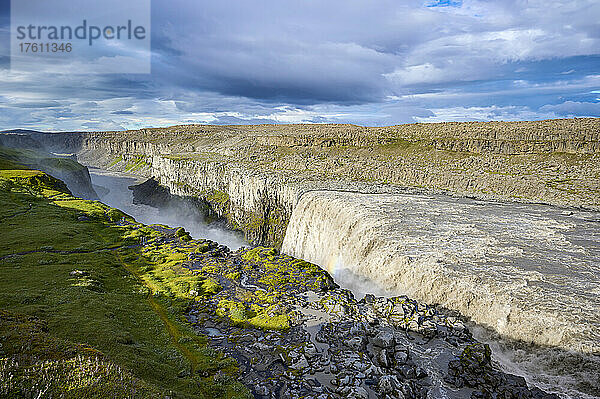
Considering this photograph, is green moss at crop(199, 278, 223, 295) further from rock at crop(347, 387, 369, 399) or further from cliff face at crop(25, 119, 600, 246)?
cliff face at crop(25, 119, 600, 246)

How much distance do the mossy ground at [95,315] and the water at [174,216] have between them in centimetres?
2665

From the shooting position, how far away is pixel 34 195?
262 feet

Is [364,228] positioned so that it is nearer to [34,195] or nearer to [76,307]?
[76,307]

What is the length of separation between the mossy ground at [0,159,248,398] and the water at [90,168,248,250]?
26651mm

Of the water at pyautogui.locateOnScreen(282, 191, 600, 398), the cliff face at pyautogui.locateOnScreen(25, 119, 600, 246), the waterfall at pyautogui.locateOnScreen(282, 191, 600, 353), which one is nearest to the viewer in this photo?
the water at pyautogui.locateOnScreen(282, 191, 600, 398)

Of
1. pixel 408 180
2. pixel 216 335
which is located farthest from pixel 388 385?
pixel 408 180

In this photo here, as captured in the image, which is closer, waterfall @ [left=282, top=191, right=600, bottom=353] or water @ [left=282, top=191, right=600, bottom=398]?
water @ [left=282, top=191, right=600, bottom=398]

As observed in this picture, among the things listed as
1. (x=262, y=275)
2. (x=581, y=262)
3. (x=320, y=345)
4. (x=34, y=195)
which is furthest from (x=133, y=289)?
(x=34, y=195)

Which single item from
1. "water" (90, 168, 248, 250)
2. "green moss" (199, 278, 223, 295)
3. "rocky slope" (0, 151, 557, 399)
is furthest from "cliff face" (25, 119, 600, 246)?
"rocky slope" (0, 151, 557, 399)

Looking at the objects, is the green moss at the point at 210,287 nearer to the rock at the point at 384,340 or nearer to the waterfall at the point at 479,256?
the waterfall at the point at 479,256

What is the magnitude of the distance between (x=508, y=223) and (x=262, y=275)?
30.7 metres

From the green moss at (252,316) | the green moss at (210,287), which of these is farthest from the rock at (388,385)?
the green moss at (210,287)

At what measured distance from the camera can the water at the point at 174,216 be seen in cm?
9065

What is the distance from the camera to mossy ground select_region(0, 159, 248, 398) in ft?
49.6
